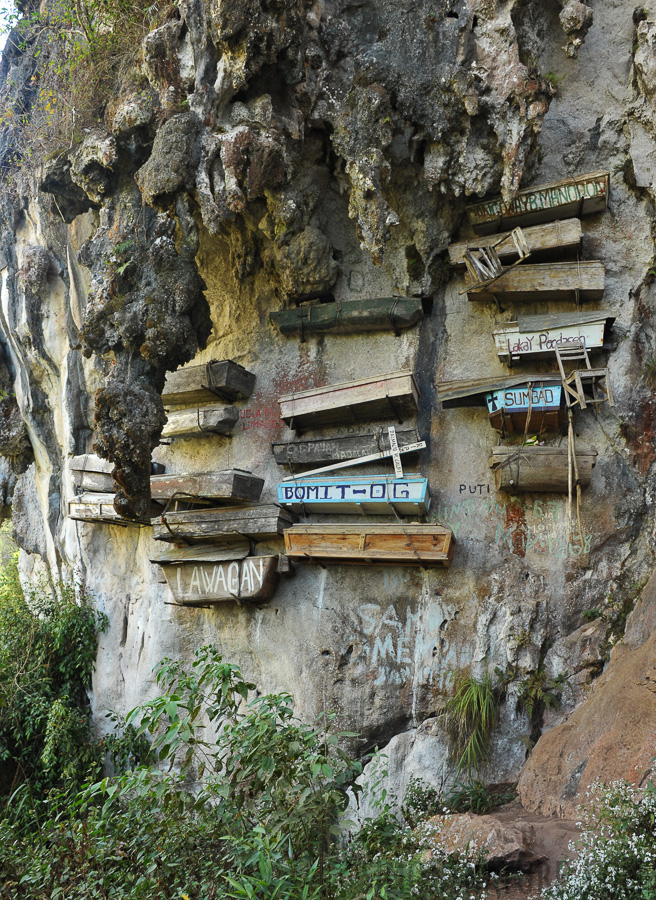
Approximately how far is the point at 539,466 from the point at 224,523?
10.6 ft

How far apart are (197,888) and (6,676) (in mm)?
5341

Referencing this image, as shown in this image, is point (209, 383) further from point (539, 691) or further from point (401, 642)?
point (539, 691)

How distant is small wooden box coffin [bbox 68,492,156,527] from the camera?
8891 millimetres

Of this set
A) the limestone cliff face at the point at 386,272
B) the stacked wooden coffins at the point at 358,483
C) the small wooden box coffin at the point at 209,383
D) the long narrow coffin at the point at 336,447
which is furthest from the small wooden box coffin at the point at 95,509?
the stacked wooden coffins at the point at 358,483

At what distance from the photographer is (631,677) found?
218 inches

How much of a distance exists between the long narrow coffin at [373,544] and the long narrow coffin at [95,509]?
8.45ft

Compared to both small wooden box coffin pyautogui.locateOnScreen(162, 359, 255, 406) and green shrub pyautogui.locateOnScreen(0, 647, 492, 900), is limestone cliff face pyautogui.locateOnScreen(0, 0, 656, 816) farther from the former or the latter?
green shrub pyautogui.locateOnScreen(0, 647, 492, 900)

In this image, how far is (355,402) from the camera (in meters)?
7.41

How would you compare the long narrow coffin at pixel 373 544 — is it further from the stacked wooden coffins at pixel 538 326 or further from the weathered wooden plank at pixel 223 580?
the stacked wooden coffins at pixel 538 326

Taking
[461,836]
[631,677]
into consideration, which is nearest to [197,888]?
[461,836]

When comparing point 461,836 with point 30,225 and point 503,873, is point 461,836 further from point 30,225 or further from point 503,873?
point 30,225

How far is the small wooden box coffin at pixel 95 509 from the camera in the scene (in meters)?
8.89

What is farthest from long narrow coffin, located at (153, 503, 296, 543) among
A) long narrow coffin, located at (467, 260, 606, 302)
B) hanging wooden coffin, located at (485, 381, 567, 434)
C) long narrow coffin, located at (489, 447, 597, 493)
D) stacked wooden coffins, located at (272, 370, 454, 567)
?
long narrow coffin, located at (467, 260, 606, 302)

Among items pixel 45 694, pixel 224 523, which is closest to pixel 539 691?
pixel 224 523
